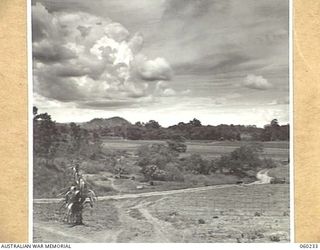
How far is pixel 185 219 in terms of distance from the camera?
1.88 meters

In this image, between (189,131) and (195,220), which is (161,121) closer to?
(189,131)

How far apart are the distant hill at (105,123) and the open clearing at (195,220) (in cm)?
31

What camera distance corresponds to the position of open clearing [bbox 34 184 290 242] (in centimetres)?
188

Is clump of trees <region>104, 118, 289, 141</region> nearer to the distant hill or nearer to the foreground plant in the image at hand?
the distant hill

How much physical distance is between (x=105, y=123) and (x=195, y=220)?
518 millimetres

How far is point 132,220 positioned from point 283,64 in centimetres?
84

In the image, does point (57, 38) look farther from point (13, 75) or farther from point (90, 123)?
point (90, 123)

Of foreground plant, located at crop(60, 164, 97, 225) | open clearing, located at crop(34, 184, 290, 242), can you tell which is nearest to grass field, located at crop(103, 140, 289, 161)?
open clearing, located at crop(34, 184, 290, 242)

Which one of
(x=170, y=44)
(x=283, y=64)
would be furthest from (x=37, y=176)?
(x=283, y=64)

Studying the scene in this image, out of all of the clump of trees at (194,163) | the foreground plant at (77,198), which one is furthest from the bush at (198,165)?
the foreground plant at (77,198)

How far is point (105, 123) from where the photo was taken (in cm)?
188

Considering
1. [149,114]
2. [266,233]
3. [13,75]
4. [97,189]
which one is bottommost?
[266,233]

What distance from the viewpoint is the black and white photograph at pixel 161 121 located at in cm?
184

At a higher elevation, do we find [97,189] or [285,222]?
[97,189]
